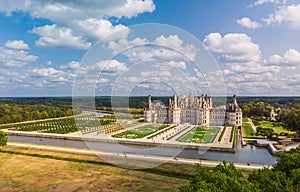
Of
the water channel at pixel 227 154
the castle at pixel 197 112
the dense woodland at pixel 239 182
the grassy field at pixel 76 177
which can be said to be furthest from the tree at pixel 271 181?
the castle at pixel 197 112

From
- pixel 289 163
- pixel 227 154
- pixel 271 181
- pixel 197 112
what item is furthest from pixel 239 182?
pixel 197 112

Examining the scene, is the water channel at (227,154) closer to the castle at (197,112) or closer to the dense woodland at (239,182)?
the dense woodland at (239,182)

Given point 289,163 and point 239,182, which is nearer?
point 239,182

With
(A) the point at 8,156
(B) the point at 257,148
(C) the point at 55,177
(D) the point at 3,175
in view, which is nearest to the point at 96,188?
(C) the point at 55,177

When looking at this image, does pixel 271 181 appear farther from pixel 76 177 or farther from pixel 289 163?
pixel 76 177

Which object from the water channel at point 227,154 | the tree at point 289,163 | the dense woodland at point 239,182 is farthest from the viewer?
the water channel at point 227,154
